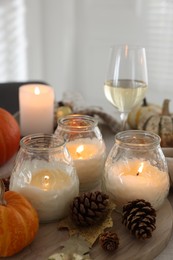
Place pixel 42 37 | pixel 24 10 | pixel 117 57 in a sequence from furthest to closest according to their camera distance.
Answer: pixel 42 37
pixel 24 10
pixel 117 57

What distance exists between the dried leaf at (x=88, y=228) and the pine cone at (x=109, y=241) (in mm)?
20

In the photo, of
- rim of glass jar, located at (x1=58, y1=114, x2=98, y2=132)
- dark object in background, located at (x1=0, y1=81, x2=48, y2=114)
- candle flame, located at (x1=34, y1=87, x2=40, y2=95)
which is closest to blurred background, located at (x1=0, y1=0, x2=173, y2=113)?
dark object in background, located at (x1=0, y1=81, x2=48, y2=114)

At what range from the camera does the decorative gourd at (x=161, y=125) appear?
97cm

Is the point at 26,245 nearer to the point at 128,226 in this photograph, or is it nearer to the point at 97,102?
the point at 128,226

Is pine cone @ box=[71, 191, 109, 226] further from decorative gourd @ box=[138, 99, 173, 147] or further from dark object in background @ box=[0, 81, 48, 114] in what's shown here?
dark object in background @ box=[0, 81, 48, 114]

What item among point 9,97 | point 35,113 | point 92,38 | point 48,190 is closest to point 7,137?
point 35,113

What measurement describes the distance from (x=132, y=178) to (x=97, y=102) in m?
2.21

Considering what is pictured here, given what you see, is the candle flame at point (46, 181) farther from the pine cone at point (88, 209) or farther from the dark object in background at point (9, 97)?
the dark object in background at point (9, 97)

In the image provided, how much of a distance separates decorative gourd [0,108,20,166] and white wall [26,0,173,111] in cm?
173

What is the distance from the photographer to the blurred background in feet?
8.16

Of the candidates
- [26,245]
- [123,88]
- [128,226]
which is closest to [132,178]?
[128,226]

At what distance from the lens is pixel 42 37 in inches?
109

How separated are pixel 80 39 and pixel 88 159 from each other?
2148mm

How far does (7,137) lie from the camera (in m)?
0.90
